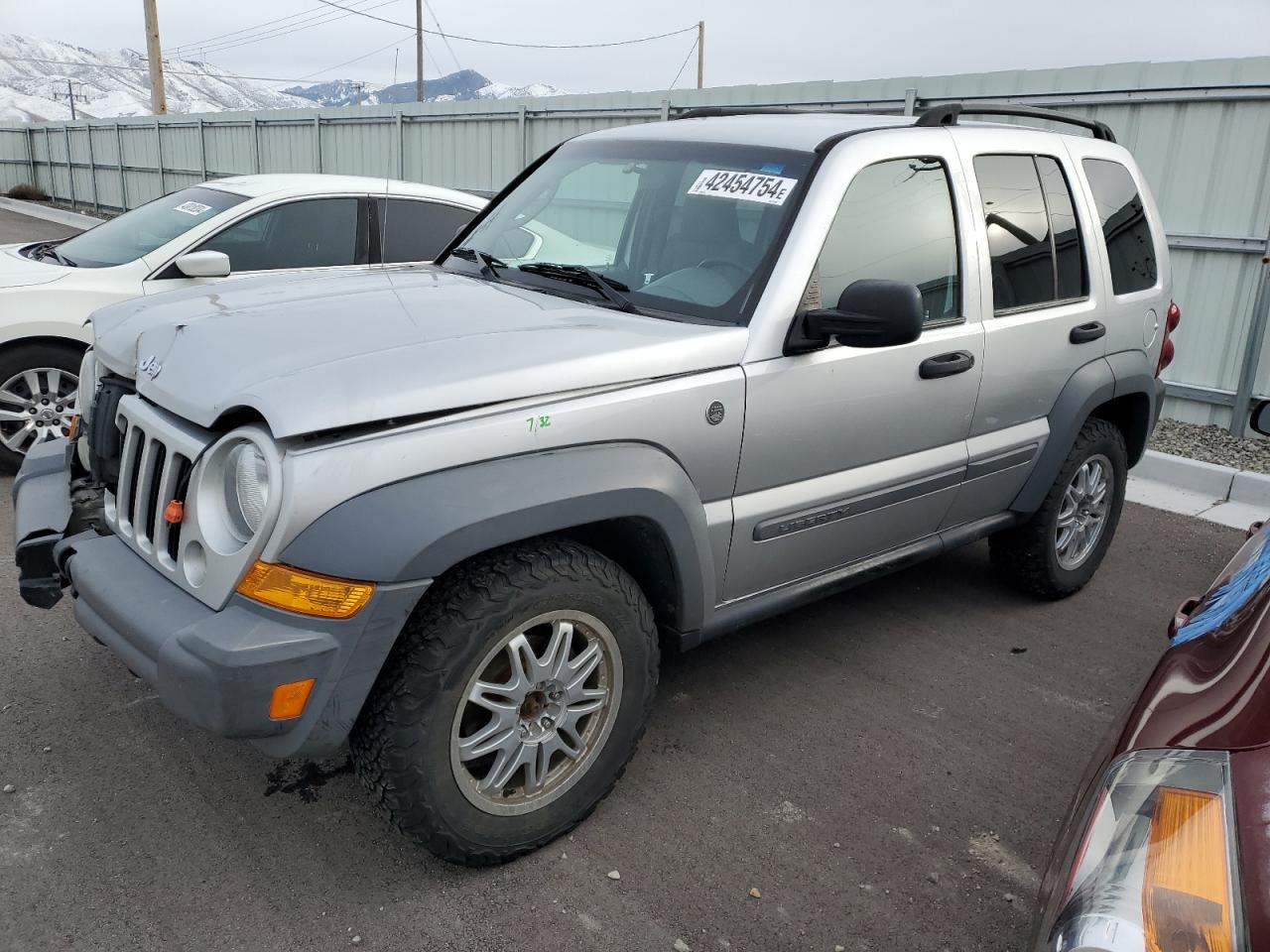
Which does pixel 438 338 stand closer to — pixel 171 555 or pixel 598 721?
pixel 171 555

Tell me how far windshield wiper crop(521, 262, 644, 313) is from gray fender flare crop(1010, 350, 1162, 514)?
1956 millimetres

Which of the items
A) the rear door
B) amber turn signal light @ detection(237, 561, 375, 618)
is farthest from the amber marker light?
the rear door

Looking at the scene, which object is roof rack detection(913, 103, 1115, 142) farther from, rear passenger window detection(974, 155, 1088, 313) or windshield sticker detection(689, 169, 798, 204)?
windshield sticker detection(689, 169, 798, 204)

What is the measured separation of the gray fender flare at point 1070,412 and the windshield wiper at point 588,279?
1.96 meters

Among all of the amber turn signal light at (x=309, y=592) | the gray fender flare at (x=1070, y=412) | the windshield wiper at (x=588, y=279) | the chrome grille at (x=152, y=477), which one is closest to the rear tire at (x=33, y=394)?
the chrome grille at (x=152, y=477)

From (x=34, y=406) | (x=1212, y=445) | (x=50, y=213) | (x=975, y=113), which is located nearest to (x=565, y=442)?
(x=975, y=113)

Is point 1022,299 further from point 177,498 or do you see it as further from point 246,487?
point 177,498

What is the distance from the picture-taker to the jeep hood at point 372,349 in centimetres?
239

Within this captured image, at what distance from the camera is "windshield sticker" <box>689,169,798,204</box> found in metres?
3.24

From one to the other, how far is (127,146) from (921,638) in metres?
23.3

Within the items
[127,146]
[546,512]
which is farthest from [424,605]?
[127,146]

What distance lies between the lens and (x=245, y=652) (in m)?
2.21

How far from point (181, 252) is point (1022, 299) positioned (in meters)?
4.43

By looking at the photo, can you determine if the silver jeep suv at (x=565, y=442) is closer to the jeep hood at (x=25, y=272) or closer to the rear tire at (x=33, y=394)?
the rear tire at (x=33, y=394)
